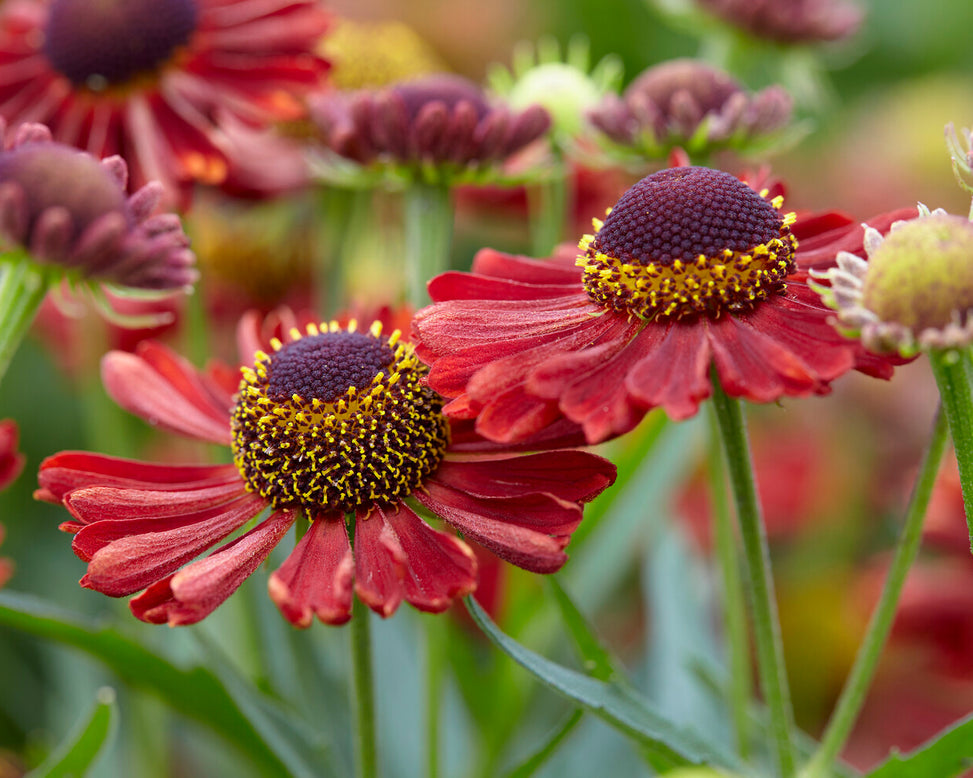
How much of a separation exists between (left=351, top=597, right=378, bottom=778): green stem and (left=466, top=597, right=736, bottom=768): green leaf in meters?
0.07

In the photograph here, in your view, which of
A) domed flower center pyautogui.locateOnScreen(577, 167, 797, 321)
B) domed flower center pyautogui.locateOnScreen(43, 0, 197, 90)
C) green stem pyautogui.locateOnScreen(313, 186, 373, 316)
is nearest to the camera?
domed flower center pyautogui.locateOnScreen(577, 167, 797, 321)

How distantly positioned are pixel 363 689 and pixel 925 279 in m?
0.30

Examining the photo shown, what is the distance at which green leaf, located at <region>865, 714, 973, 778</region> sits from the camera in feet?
1.54

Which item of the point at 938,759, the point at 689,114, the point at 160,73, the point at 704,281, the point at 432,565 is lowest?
the point at 938,759

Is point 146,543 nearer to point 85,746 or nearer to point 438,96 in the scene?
point 85,746

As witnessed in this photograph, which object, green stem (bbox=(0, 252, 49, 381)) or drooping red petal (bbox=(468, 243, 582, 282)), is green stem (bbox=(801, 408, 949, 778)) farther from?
A: green stem (bbox=(0, 252, 49, 381))

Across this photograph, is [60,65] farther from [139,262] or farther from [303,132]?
[139,262]

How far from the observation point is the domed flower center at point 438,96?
2.39 ft

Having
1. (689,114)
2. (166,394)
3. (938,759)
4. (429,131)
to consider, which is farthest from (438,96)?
(938,759)


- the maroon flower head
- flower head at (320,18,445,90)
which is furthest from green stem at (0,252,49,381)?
flower head at (320,18,445,90)

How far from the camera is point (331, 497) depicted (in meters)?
0.50

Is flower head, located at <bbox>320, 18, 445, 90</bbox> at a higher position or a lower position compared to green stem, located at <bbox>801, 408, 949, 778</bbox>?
higher

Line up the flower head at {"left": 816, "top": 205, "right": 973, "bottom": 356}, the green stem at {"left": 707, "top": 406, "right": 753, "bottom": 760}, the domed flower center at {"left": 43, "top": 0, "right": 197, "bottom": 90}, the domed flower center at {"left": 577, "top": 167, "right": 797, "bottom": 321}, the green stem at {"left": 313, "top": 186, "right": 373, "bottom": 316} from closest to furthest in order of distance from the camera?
the flower head at {"left": 816, "top": 205, "right": 973, "bottom": 356}, the domed flower center at {"left": 577, "top": 167, "right": 797, "bottom": 321}, the green stem at {"left": 707, "top": 406, "right": 753, "bottom": 760}, the domed flower center at {"left": 43, "top": 0, "right": 197, "bottom": 90}, the green stem at {"left": 313, "top": 186, "right": 373, "bottom": 316}

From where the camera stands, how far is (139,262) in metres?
0.51
